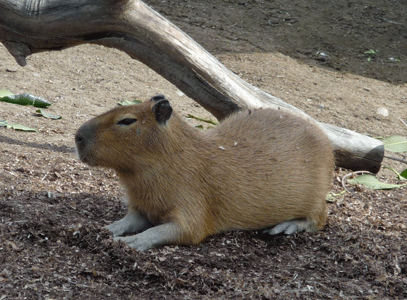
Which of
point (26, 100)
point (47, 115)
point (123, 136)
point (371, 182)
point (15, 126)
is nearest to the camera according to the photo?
point (123, 136)

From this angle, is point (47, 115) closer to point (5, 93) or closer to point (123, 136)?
point (5, 93)

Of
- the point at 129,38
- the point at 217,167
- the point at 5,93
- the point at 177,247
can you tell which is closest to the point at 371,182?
the point at 217,167

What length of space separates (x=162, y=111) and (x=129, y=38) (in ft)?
4.17

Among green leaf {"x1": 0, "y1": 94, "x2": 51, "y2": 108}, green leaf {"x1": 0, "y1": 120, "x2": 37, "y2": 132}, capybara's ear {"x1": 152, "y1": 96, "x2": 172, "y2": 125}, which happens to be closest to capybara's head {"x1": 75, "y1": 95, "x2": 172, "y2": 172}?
capybara's ear {"x1": 152, "y1": 96, "x2": 172, "y2": 125}

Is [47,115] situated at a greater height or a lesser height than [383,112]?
lesser

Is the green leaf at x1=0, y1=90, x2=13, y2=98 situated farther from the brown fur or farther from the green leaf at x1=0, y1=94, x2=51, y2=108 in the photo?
the brown fur

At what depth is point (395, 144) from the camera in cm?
525

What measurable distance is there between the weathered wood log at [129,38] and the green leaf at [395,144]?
1.43 m

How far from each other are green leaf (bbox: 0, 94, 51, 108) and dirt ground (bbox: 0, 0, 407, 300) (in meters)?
0.17

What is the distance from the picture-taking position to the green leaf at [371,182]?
15.4 feet

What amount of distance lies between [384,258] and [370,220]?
2.29ft

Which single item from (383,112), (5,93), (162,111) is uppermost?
(162,111)

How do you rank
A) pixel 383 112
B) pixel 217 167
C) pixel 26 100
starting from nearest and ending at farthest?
1. pixel 217 167
2. pixel 26 100
3. pixel 383 112

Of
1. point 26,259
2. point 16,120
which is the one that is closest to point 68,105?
point 16,120
